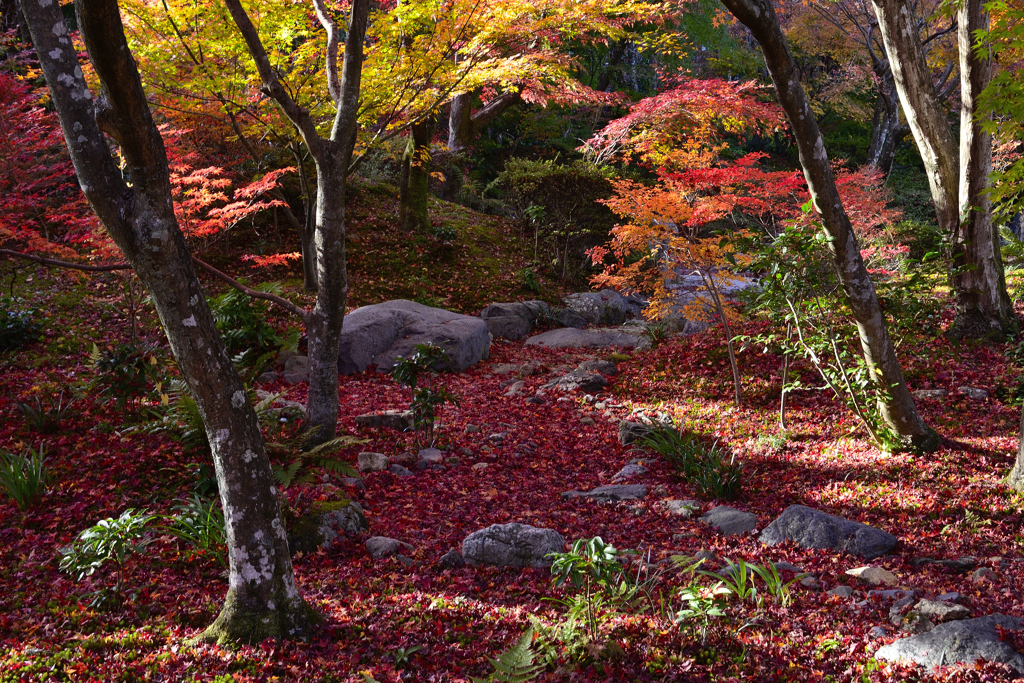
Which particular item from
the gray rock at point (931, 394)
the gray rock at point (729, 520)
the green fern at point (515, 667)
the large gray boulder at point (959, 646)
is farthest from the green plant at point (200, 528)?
the gray rock at point (931, 394)

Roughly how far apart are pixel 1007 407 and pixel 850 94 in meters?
23.6

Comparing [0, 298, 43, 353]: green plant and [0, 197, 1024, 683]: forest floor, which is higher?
[0, 298, 43, 353]: green plant

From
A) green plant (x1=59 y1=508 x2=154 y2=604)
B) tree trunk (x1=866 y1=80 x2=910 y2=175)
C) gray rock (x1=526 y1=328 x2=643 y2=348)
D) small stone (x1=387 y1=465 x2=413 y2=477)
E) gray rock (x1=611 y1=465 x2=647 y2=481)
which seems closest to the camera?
green plant (x1=59 y1=508 x2=154 y2=604)

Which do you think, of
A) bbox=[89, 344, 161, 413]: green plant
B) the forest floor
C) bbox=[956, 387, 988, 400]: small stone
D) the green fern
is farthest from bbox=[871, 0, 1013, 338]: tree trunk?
bbox=[89, 344, 161, 413]: green plant

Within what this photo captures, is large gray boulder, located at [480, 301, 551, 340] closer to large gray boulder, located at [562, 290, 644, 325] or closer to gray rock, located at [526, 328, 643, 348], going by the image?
gray rock, located at [526, 328, 643, 348]

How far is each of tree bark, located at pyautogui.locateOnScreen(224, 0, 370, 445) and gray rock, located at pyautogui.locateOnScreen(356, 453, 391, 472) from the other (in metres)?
0.34

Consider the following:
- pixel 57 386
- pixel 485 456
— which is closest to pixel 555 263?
pixel 485 456

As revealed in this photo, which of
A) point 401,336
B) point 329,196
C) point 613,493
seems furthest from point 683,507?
point 401,336

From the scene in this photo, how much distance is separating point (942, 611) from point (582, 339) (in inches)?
331

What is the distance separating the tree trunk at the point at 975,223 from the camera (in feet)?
21.3

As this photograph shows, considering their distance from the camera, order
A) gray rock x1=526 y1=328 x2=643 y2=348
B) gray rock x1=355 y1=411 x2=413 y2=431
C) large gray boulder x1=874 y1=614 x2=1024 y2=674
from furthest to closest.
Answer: gray rock x1=526 y1=328 x2=643 y2=348
gray rock x1=355 y1=411 x2=413 y2=431
large gray boulder x1=874 y1=614 x2=1024 y2=674

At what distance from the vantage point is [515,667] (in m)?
2.39

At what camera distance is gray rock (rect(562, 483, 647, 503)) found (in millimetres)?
4945

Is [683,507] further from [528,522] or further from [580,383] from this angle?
[580,383]
